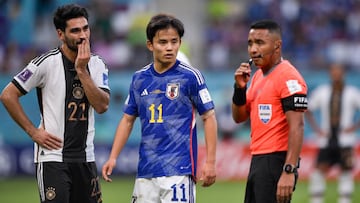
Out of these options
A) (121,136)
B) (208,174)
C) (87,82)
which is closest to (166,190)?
(208,174)

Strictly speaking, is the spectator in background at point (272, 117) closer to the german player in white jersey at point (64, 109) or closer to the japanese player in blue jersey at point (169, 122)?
the japanese player in blue jersey at point (169, 122)

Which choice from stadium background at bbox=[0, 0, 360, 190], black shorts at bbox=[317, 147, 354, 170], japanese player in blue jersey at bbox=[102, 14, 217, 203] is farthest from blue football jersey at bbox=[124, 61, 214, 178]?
stadium background at bbox=[0, 0, 360, 190]

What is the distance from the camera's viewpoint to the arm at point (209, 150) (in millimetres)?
7898

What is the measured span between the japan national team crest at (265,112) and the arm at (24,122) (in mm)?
1821

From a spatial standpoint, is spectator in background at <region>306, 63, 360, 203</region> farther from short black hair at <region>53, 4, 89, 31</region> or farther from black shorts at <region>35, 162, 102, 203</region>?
short black hair at <region>53, 4, 89, 31</region>

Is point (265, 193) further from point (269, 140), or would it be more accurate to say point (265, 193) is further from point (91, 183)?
point (91, 183)

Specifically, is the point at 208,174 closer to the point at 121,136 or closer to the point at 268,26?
the point at 121,136

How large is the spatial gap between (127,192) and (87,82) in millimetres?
9348

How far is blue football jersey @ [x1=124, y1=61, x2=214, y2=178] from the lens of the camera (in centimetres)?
820

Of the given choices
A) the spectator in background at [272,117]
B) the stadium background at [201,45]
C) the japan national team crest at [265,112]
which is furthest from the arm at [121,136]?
the stadium background at [201,45]

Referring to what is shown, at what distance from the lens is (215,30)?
84.2ft

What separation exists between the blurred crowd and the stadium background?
0.08 ft

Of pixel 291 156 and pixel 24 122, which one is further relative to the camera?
pixel 24 122

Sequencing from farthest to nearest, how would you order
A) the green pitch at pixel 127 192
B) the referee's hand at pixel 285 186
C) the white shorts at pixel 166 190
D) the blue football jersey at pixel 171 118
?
the green pitch at pixel 127 192 → the blue football jersey at pixel 171 118 → the white shorts at pixel 166 190 → the referee's hand at pixel 285 186
